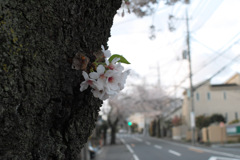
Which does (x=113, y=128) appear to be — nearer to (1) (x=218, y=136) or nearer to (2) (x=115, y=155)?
(1) (x=218, y=136)

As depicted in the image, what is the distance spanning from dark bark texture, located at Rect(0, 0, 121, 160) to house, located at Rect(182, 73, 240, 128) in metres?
36.6

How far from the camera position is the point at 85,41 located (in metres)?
1.52

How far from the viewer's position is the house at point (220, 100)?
36.8 m

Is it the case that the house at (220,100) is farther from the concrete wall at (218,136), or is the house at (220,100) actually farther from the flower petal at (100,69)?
the flower petal at (100,69)

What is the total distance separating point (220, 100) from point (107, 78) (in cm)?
3874

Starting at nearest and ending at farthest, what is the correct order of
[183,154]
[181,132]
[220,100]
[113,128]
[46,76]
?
[46,76] < [183,154] < [113,128] < [220,100] < [181,132]

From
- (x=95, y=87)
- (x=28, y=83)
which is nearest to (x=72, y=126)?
(x=95, y=87)

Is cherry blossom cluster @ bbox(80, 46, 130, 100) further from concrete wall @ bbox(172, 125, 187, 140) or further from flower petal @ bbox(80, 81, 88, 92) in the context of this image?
concrete wall @ bbox(172, 125, 187, 140)

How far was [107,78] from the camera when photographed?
4.70 feet

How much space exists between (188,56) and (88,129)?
27181 millimetres

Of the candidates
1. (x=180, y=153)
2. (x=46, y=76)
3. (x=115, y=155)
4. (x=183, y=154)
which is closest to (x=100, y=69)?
(x=46, y=76)

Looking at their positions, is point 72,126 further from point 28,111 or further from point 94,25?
point 94,25

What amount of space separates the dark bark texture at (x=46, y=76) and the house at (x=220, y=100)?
120 ft

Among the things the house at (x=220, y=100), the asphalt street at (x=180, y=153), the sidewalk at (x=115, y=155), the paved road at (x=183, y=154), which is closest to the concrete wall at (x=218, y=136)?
the paved road at (x=183, y=154)
